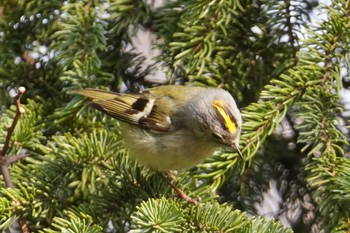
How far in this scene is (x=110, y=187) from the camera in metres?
2.89

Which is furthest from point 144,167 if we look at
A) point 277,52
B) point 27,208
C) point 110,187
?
point 277,52

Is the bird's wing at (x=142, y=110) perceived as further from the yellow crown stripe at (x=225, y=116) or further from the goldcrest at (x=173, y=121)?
the yellow crown stripe at (x=225, y=116)

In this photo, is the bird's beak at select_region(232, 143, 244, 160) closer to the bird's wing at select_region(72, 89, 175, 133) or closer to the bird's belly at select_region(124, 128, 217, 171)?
the bird's belly at select_region(124, 128, 217, 171)

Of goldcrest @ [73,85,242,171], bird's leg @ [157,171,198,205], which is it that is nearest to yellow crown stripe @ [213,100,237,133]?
goldcrest @ [73,85,242,171]

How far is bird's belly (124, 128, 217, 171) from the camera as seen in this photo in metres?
3.11

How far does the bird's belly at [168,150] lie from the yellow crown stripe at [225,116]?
14cm

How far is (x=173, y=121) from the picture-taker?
11.0 ft

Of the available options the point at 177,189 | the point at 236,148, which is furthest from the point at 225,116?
the point at 177,189

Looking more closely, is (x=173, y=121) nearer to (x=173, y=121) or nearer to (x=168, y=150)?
(x=173, y=121)

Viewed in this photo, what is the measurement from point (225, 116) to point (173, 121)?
0.37 meters

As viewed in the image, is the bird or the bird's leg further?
the bird

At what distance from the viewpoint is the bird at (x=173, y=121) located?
305 cm

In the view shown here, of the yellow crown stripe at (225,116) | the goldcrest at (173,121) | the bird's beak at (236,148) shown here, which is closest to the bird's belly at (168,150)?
the goldcrest at (173,121)

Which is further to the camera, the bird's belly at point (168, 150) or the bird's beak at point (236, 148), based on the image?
the bird's belly at point (168, 150)
